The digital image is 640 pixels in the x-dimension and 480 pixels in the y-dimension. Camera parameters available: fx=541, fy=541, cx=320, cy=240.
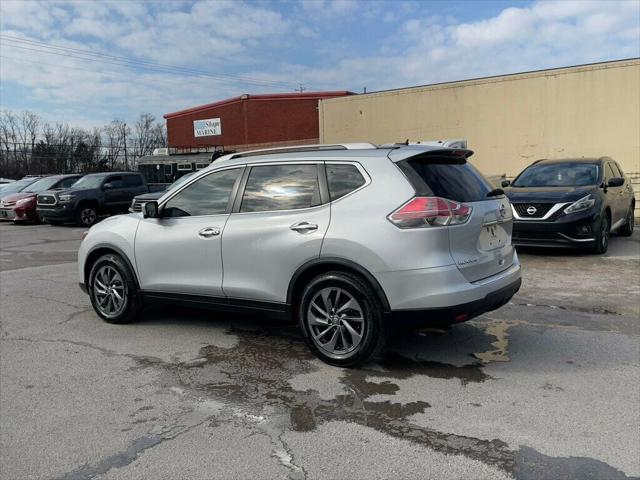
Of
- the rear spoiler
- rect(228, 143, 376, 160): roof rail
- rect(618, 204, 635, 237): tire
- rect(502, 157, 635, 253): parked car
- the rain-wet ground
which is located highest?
rect(228, 143, 376, 160): roof rail

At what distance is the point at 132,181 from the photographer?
62.8 feet

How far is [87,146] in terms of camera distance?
173 feet

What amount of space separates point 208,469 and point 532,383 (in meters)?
2.50

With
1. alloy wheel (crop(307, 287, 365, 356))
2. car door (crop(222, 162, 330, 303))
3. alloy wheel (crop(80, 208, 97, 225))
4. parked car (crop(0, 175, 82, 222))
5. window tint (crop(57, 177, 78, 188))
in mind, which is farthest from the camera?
window tint (crop(57, 177, 78, 188))

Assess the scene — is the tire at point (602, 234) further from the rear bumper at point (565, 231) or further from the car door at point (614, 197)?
the car door at point (614, 197)

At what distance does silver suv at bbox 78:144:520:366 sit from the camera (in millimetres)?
4004

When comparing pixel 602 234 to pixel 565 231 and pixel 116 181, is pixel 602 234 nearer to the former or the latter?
pixel 565 231

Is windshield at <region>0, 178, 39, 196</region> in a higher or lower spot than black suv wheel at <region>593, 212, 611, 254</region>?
higher

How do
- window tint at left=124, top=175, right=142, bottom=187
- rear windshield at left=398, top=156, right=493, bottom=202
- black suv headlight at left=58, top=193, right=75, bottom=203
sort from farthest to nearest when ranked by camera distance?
window tint at left=124, top=175, right=142, bottom=187, black suv headlight at left=58, top=193, right=75, bottom=203, rear windshield at left=398, top=156, right=493, bottom=202

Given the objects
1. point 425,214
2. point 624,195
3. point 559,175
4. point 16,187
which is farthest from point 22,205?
point 425,214

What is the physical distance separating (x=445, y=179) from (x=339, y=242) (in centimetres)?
100

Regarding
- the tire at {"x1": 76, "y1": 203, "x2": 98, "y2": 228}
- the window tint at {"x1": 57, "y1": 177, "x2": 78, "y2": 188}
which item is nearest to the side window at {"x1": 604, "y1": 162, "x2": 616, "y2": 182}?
the tire at {"x1": 76, "y1": 203, "x2": 98, "y2": 228}

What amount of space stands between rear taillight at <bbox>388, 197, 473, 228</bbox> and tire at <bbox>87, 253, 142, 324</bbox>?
119 inches

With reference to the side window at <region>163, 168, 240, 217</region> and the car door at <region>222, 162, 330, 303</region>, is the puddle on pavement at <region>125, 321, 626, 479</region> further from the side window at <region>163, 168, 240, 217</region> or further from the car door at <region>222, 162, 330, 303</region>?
the side window at <region>163, 168, 240, 217</region>
